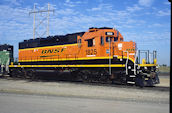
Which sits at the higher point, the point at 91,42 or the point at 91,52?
the point at 91,42

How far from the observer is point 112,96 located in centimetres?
1002

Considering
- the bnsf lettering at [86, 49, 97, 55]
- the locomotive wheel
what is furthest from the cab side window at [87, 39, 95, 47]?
the locomotive wheel

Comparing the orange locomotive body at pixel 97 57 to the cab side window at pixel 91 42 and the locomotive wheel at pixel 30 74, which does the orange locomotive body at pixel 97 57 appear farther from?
the locomotive wheel at pixel 30 74

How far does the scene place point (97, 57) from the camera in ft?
47.6

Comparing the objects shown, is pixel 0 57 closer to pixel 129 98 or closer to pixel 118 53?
pixel 118 53

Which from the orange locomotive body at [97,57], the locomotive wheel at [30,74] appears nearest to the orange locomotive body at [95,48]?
the orange locomotive body at [97,57]

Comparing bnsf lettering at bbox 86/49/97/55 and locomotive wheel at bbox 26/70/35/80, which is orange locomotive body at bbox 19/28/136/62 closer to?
bnsf lettering at bbox 86/49/97/55

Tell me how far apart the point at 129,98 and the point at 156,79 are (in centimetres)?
444

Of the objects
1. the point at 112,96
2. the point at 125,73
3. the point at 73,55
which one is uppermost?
the point at 73,55

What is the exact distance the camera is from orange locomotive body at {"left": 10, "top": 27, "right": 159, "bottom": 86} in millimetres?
13383

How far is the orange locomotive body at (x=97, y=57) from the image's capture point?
13.4 meters

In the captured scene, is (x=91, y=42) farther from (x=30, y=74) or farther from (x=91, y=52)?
(x=30, y=74)

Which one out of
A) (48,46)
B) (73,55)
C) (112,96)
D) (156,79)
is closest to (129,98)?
(112,96)

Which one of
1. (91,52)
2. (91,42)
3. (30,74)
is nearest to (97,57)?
(91,52)
